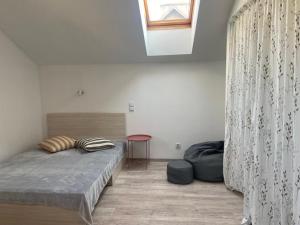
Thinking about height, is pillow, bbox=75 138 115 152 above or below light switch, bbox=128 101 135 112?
below

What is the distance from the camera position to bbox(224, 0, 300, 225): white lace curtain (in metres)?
1.54

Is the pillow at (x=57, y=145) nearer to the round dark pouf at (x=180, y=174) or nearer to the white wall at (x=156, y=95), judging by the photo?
the white wall at (x=156, y=95)

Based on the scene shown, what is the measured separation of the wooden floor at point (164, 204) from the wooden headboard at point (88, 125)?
1012mm

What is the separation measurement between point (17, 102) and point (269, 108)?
363 cm

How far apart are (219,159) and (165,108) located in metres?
1.31

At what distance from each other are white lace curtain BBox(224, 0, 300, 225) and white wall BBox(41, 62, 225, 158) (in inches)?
51.2

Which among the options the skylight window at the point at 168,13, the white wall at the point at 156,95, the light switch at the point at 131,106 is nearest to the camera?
the skylight window at the point at 168,13

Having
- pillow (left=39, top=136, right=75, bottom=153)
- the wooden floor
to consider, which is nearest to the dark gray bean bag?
the wooden floor

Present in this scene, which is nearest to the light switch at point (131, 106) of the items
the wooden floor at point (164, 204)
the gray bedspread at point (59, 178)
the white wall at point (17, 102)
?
the gray bedspread at point (59, 178)

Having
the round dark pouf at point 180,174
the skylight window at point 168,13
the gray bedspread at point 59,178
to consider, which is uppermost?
the skylight window at point 168,13

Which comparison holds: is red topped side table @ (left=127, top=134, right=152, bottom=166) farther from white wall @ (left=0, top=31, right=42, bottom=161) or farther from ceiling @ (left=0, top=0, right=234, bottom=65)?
white wall @ (left=0, top=31, right=42, bottom=161)

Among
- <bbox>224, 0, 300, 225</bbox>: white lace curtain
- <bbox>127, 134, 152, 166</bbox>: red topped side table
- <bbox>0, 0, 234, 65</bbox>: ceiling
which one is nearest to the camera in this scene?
<bbox>224, 0, 300, 225</bbox>: white lace curtain

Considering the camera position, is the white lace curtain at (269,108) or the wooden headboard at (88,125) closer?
the white lace curtain at (269,108)

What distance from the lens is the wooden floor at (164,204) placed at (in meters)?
2.49
